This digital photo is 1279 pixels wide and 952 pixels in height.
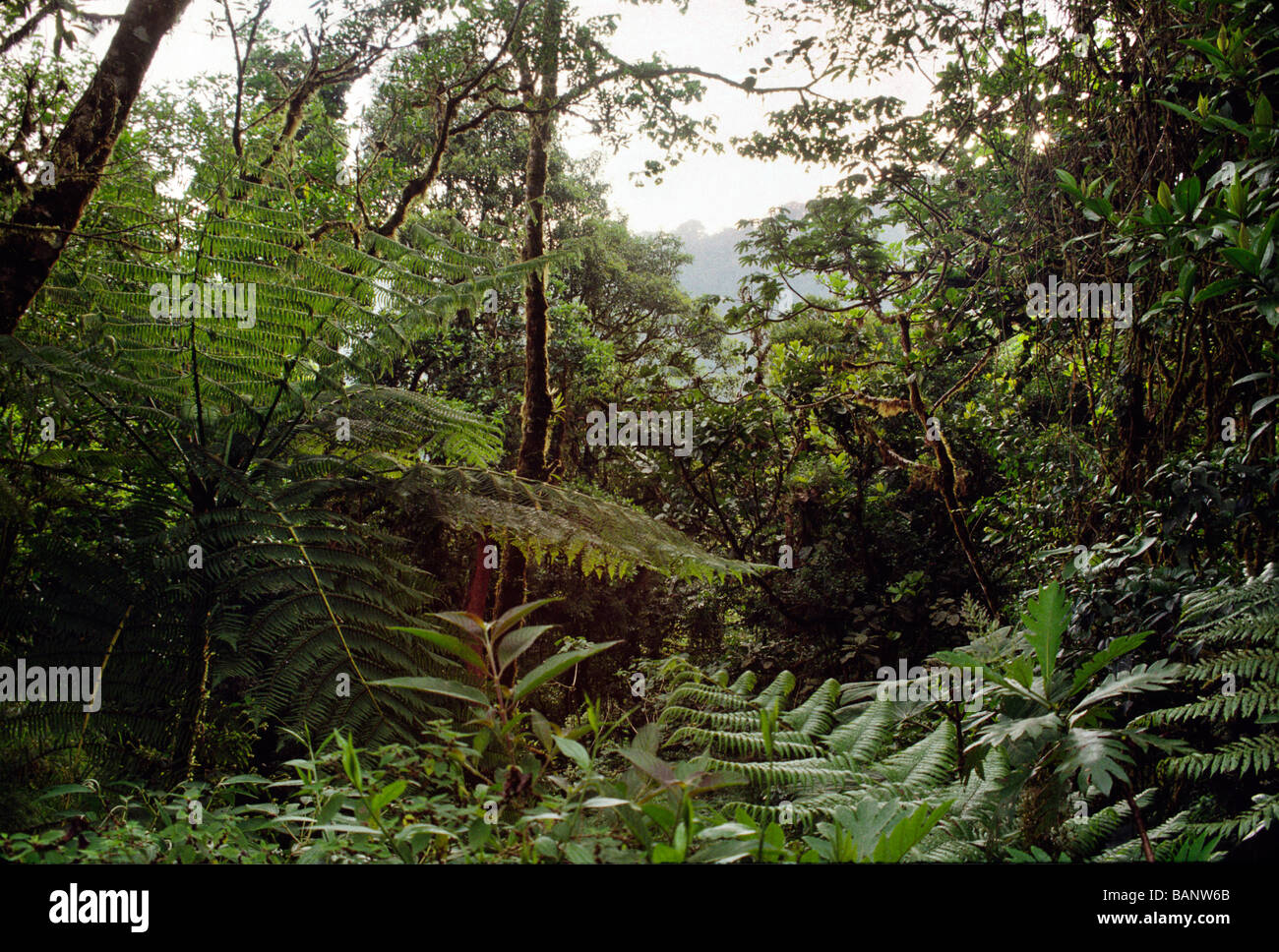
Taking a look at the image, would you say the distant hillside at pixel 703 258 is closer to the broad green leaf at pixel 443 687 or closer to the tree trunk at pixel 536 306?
the tree trunk at pixel 536 306

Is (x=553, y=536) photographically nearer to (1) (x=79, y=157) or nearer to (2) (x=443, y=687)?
(2) (x=443, y=687)

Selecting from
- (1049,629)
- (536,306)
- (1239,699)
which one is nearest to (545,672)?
(1049,629)

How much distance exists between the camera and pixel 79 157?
173 cm

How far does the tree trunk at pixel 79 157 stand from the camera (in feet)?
5.17

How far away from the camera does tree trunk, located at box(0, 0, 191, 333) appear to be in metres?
1.58

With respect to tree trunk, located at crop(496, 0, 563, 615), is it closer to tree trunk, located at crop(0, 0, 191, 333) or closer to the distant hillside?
tree trunk, located at crop(0, 0, 191, 333)

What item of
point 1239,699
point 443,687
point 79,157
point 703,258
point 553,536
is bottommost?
point 1239,699

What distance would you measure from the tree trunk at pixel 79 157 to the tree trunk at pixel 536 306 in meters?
1.46

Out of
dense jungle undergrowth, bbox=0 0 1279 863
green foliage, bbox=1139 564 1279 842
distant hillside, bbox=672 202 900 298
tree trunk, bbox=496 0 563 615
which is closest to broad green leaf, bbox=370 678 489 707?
dense jungle undergrowth, bbox=0 0 1279 863

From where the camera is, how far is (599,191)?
31.6 ft

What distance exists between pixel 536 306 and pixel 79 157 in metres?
1.97

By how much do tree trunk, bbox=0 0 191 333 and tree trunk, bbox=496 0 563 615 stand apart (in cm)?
146
